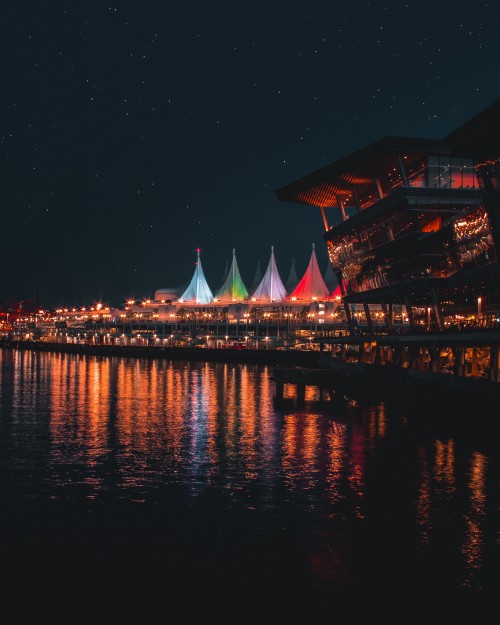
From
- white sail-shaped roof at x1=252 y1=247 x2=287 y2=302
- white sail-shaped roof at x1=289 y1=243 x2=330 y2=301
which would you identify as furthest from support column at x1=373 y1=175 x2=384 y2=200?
white sail-shaped roof at x1=252 y1=247 x2=287 y2=302

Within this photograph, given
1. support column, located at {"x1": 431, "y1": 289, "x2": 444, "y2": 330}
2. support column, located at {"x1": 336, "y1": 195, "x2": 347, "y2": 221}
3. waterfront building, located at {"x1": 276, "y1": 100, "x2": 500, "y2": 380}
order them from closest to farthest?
waterfront building, located at {"x1": 276, "y1": 100, "x2": 500, "y2": 380} → support column, located at {"x1": 431, "y1": 289, "x2": 444, "y2": 330} → support column, located at {"x1": 336, "y1": 195, "x2": 347, "y2": 221}

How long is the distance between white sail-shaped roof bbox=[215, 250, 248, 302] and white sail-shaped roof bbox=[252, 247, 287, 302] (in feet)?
17.1

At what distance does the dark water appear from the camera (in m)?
14.2

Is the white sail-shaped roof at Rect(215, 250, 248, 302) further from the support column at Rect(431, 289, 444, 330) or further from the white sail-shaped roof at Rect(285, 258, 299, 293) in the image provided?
the support column at Rect(431, 289, 444, 330)

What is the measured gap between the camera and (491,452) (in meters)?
26.8

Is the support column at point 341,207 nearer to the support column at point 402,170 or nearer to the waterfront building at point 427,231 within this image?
the waterfront building at point 427,231

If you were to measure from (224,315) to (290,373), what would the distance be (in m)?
99.2

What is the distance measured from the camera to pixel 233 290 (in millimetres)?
152375

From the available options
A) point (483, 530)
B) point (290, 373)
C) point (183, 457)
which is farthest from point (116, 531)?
point (290, 373)

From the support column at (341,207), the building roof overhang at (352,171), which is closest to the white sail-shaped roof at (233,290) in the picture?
the building roof overhang at (352,171)

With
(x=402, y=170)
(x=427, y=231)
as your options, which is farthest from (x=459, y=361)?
(x=402, y=170)

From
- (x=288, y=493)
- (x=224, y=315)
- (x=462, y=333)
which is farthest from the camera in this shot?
(x=224, y=315)

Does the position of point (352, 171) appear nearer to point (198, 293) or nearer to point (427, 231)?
point (427, 231)

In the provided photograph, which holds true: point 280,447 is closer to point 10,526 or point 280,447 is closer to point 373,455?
point 373,455
